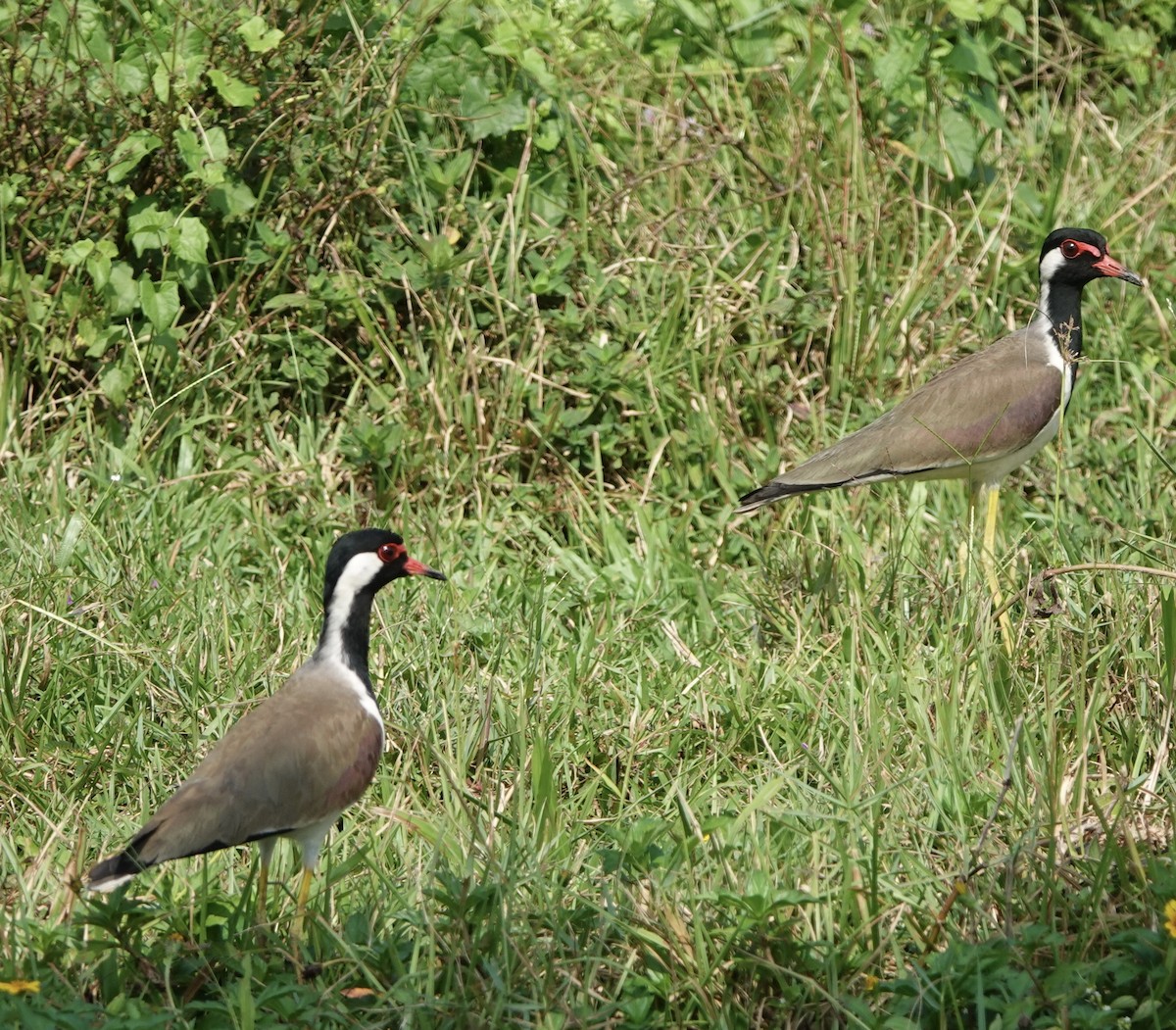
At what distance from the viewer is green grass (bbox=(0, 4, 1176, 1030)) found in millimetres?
3580

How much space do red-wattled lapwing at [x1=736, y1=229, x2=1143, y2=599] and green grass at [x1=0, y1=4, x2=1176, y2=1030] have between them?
0.88 ft

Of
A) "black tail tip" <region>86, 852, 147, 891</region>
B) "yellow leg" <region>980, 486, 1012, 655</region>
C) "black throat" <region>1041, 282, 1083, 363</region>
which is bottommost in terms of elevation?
"yellow leg" <region>980, 486, 1012, 655</region>

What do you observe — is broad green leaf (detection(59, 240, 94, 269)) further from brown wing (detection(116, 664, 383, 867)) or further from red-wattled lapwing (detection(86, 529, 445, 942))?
brown wing (detection(116, 664, 383, 867))

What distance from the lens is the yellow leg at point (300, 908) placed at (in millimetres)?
3605

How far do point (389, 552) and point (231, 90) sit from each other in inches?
100

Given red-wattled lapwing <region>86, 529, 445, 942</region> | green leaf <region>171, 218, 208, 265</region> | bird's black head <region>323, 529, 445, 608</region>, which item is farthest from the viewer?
green leaf <region>171, 218, 208, 265</region>

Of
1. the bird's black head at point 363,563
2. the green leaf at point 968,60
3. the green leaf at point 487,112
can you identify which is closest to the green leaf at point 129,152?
the green leaf at point 487,112

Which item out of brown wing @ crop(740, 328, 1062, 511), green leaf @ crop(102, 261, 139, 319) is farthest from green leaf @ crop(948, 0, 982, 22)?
green leaf @ crop(102, 261, 139, 319)

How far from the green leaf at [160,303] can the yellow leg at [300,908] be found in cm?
284

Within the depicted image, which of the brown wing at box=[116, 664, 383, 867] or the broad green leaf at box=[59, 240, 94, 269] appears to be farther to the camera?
the broad green leaf at box=[59, 240, 94, 269]

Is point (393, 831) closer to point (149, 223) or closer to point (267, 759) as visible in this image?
point (267, 759)

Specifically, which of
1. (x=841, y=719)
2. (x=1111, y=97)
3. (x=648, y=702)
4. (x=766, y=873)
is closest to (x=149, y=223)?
(x=648, y=702)

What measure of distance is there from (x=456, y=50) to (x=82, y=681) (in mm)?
3209

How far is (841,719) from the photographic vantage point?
4.58 metres
